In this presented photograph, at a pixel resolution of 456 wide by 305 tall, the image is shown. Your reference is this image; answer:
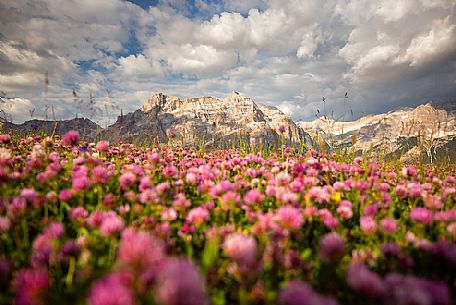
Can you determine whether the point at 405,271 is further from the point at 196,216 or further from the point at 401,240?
the point at 196,216

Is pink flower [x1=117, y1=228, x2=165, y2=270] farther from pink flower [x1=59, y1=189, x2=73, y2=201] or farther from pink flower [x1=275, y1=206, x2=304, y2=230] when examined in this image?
pink flower [x1=59, y1=189, x2=73, y2=201]

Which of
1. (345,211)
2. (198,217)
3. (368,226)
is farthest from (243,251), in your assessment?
(345,211)

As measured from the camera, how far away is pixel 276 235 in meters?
2.36

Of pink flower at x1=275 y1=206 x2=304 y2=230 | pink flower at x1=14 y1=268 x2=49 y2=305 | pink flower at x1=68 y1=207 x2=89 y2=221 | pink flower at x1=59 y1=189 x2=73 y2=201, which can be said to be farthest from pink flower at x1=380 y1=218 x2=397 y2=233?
pink flower at x1=59 y1=189 x2=73 y2=201

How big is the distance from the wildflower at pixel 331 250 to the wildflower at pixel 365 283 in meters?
0.31

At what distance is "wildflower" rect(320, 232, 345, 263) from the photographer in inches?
80.0

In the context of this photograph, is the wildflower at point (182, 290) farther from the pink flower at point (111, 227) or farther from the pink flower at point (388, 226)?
the pink flower at point (388, 226)

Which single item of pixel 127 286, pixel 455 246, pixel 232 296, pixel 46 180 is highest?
pixel 46 180

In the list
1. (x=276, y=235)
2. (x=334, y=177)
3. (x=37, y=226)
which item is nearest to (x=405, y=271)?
(x=276, y=235)

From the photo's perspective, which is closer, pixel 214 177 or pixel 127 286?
pixel 127 286

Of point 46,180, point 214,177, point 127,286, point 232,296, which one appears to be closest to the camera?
point 127,286

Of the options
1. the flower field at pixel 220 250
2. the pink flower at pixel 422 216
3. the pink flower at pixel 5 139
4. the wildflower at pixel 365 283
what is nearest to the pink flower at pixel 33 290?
the flower field at pixel 220 250

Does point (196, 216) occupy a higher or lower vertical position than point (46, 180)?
lower

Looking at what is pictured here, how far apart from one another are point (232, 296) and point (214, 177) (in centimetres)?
298
